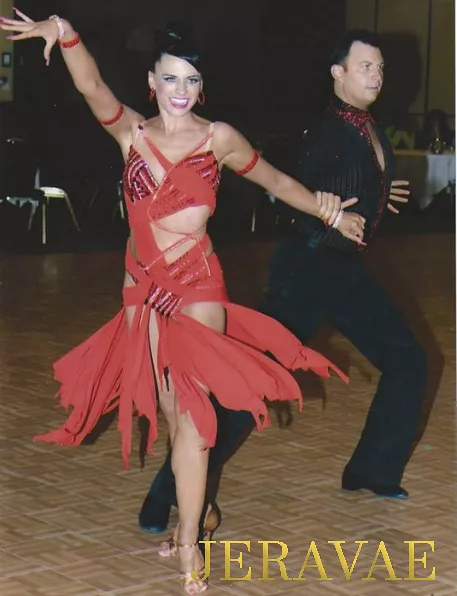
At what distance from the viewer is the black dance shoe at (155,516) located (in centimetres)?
395

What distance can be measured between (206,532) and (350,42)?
5.43ft

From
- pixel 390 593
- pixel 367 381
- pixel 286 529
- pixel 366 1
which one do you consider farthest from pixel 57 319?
pixel 366 1

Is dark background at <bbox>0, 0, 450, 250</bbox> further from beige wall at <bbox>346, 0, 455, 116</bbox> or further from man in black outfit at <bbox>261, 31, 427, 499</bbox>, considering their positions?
man in black outfit at <bbox>261, 31, 427, 499</bbox>

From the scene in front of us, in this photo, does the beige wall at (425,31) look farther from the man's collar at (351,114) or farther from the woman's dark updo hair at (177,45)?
the woman's dark updo hair at (177,45)

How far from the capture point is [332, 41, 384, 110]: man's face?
4.14 meters

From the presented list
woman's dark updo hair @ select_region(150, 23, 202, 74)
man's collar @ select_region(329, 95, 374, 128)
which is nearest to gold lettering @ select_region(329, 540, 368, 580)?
man's collar @ select_region(329, 95, 374, 128)

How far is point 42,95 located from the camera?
16172 millimetres

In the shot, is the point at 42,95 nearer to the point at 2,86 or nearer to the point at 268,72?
the point at 2,86

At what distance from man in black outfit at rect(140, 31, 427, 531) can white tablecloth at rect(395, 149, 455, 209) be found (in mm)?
9636

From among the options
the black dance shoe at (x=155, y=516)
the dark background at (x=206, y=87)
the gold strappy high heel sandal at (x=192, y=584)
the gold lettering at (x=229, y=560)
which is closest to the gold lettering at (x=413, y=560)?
the gold lettering at (x=229, y=560)

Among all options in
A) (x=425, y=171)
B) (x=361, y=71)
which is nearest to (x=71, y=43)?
(x=361, y=71)

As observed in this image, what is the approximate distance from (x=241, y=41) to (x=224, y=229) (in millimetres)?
5285

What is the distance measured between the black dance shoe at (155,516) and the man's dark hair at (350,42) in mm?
1542

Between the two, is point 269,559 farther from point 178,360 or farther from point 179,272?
point 179,272
